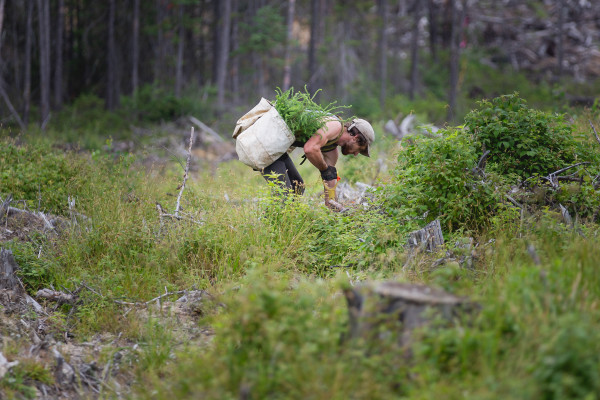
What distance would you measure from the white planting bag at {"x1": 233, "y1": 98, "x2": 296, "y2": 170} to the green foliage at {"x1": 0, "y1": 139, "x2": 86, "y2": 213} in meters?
2.43

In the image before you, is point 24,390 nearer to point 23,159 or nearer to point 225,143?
point 23,159

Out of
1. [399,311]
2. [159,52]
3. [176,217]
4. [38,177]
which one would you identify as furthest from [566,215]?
[159,52]

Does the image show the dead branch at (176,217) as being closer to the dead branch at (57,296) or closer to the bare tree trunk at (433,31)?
the dead branch at (57,296)

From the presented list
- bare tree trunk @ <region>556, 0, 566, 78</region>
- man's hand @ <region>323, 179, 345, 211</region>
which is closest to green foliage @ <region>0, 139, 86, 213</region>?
man's hand @ <region>323, 179, 345, 211</region>

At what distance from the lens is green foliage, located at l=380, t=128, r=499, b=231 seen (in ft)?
16.0

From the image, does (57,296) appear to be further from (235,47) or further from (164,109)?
(235,47)

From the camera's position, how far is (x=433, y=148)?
5.02 meters

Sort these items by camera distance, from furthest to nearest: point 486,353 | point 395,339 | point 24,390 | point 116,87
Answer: point 116,87, point 24,390, point 395,339, point 486,353

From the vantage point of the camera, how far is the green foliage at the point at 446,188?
489cm

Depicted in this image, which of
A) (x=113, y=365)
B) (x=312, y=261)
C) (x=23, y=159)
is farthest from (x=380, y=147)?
(x=113, y=365)

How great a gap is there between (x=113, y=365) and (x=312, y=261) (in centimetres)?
223

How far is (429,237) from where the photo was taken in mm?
4770

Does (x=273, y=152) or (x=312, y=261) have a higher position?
(x=273, y=152)

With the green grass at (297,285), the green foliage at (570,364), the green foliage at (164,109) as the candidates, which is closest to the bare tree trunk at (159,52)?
the green foliage at (164,109)
